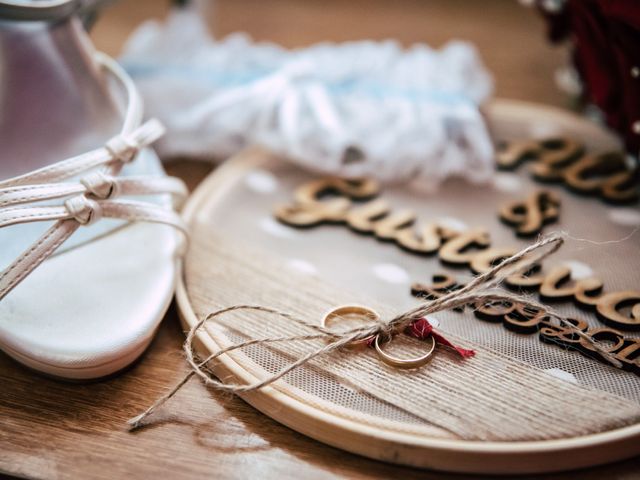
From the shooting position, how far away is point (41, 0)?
1.88 ft

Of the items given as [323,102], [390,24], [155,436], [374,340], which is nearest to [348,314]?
[374,340]

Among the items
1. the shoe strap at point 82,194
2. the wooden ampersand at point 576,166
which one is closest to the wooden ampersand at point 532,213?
the wooden ampersand at point 576,166

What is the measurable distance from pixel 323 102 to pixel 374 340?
1.11 feet

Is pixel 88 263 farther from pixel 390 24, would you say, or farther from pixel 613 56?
pixel 390 24

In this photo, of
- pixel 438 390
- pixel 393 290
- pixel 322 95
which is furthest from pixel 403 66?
pixel 438 390

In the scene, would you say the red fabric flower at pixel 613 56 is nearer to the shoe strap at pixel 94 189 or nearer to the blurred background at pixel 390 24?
the blurred background at pixel 390 24

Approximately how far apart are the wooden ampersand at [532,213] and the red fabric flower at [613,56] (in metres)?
0.11

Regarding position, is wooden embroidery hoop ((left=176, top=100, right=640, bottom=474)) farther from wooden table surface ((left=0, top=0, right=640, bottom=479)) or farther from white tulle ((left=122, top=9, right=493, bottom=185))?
white tulle ((left=122, top=9, right=493, bottom=185))

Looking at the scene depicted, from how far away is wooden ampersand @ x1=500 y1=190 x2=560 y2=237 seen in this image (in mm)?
606

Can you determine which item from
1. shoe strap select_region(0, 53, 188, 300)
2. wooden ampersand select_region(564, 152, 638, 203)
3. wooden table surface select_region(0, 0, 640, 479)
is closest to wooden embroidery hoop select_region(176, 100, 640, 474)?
wooden table surface select_region(0, 0, 640, 479)

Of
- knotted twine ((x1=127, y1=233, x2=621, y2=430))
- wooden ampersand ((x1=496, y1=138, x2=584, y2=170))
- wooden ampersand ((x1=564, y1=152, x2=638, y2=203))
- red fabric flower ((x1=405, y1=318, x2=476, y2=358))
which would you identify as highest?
knotted twine ((x1=127, y1=233, x2=621, y2=430))

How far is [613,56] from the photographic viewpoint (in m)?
0.63

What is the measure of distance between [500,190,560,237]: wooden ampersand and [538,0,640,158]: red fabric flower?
11cm

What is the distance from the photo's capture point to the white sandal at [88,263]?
459 mm
